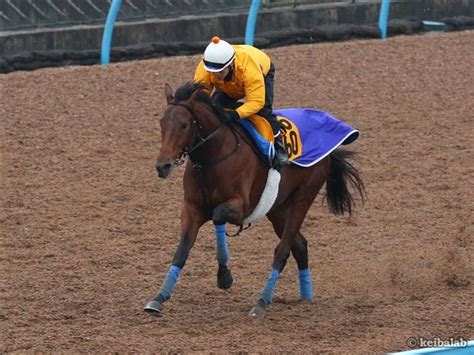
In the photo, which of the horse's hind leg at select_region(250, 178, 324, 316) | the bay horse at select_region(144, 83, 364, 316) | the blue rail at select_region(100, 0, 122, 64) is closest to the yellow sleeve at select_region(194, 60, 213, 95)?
the bay horse at select_region(144, 83, 364, 316)

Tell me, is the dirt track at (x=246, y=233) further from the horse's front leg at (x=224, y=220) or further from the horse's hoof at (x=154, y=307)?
the horse's front leg at (x=224, y=220)

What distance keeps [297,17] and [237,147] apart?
767 centimetres

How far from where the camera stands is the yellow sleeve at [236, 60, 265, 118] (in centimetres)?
722

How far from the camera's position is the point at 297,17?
48.0 ft

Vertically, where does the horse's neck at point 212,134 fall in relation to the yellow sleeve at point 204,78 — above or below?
below

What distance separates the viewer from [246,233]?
9.38 metres

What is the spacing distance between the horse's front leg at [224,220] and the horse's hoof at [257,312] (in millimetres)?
287

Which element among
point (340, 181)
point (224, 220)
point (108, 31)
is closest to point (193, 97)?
point (224, 220)

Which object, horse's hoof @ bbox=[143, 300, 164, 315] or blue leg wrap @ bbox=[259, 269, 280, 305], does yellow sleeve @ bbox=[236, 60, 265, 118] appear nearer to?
blue leg wrap @ bbox=[259, 269, 280, 305]

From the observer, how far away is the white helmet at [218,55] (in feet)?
23.0

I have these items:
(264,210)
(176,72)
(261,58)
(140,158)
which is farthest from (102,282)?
(176,72)

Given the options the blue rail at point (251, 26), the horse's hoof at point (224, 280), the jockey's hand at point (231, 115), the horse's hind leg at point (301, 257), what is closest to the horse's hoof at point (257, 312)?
the horse's hoof at point (224, 280)

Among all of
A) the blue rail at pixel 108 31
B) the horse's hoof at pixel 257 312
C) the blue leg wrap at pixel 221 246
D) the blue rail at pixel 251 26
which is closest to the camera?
the horse's hoof at pixel 257 312

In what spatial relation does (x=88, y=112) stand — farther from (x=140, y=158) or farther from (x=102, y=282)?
(x=102, y=282)
